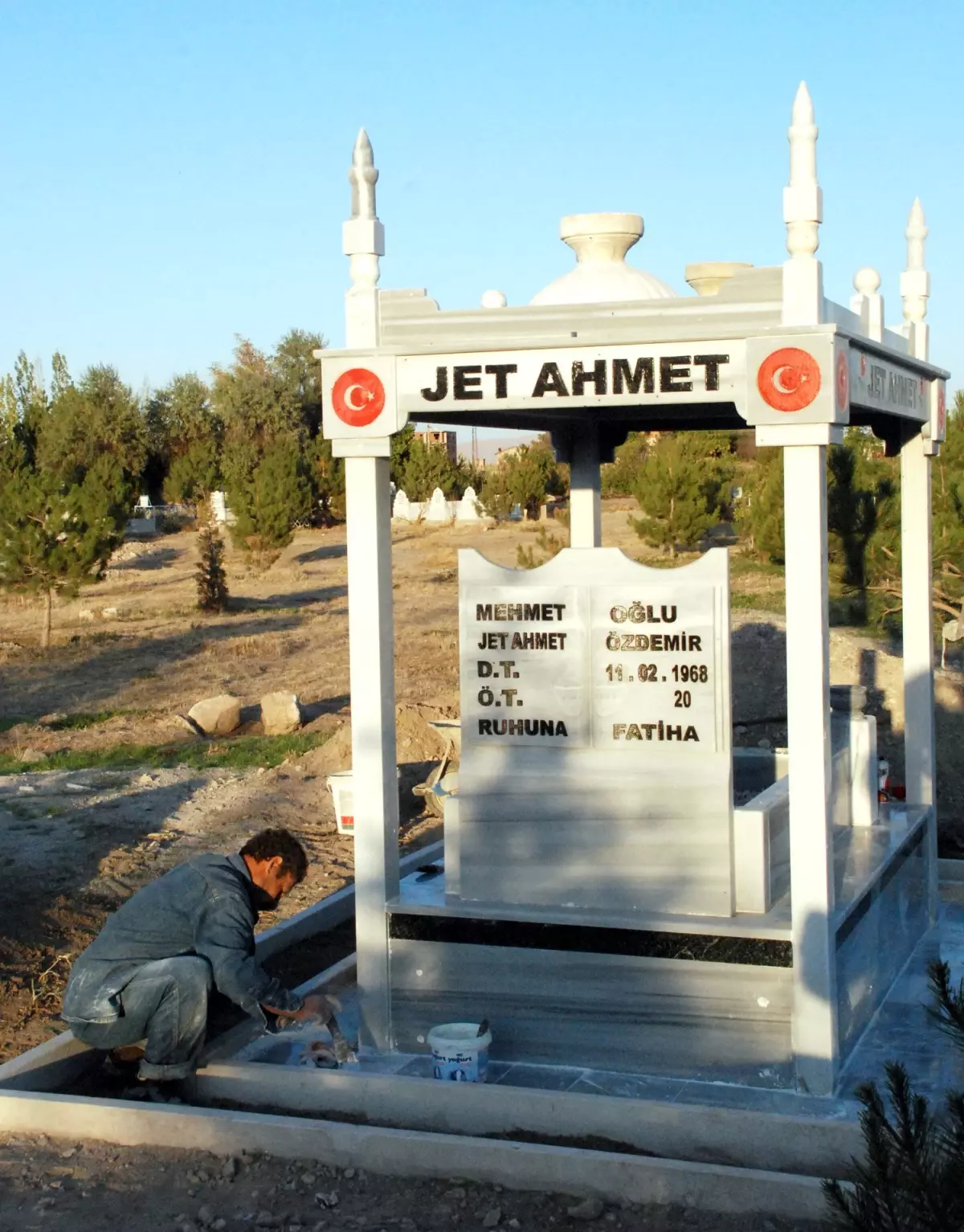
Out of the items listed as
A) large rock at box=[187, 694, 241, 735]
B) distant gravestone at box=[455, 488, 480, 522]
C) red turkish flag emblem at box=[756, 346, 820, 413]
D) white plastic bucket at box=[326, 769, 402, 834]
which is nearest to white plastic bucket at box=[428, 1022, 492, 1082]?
red turkish flag emblem at box=[756, 346, 820, 413]

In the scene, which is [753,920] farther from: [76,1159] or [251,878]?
[76,1159]

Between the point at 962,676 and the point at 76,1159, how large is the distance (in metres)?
11.9

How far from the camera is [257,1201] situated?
4582 millimetres

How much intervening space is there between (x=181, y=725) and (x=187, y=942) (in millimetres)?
9378

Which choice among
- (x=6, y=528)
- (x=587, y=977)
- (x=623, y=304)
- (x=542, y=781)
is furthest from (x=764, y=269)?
(x=6, y=528)

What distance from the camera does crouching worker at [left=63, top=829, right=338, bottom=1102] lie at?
A: 525 centimetres

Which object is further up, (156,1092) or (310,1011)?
(310,1011)

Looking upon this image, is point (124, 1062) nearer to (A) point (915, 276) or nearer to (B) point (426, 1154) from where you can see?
(B) point (426, 1154)

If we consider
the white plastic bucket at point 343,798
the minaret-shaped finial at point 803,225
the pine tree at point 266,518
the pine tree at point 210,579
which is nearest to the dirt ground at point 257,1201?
the minaret-shaped finial at point 803,225

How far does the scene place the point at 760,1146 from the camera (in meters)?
4.71

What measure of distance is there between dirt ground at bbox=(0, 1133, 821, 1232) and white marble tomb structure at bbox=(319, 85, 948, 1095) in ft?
3.21

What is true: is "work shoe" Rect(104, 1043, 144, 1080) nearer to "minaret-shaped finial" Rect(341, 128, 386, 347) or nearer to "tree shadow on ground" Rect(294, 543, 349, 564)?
"minaret-shaped finial" Rect(341, 128, 386, 347)

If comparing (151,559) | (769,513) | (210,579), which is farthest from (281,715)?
(151,559)

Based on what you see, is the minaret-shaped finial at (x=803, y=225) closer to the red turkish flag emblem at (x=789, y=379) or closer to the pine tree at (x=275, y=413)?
the red turkish flag emblem at (x=789, y=379)
